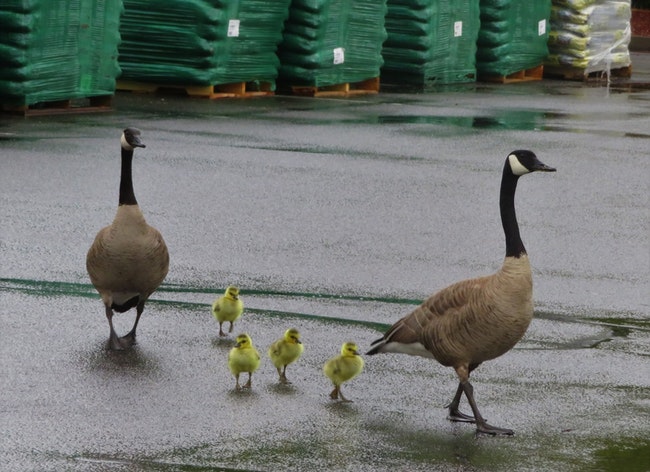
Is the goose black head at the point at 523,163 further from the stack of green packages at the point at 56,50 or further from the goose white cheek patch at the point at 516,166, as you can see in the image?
the stack of green packages at the point at 56,50

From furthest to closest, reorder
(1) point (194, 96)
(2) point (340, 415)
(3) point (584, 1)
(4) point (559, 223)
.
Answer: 1. (3) point (584, 1)
2. (1) point (194, 96)
3. (4) point (559, 223)
4. (2) point (340, 415)

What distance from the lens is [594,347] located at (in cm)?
809

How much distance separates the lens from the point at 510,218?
6797 millimetres

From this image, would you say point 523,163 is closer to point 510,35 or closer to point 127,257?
point 127,257

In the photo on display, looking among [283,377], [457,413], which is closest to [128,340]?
[283,377]

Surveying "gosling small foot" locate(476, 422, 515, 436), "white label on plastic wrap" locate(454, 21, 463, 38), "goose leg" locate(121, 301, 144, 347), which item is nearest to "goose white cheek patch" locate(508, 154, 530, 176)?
"gosling small foot" locate(476, 422, 515, 436)

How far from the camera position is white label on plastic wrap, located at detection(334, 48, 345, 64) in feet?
72.8

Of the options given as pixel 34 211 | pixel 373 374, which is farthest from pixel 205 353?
pixel 34 211

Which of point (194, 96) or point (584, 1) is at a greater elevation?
point (584, 1)

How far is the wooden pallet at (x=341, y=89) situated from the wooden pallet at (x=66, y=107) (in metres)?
4.38

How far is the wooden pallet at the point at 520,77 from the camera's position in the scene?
28.2 m

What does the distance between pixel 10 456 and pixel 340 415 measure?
1.66m

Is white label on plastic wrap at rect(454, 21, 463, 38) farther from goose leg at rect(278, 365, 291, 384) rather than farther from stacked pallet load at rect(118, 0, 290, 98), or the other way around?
goose leg at rect(278, 365, 291, 384)

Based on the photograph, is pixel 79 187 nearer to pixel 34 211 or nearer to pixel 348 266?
pixel 34 211
